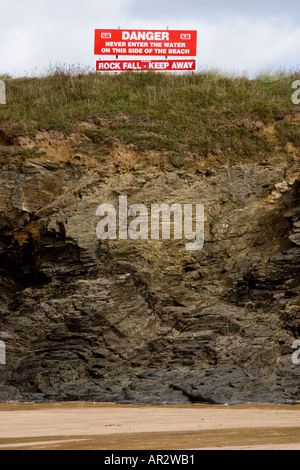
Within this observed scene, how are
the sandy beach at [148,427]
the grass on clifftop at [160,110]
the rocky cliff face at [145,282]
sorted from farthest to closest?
the grass on clifftop at [160,110], the rocky cliff face at [145,282], the sandy beach at [148,427]

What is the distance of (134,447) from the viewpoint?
840 cm

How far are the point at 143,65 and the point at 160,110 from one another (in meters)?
4.79

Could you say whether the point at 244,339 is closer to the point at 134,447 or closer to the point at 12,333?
the point at 12,333

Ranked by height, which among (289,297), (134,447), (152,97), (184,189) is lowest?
(134,447)

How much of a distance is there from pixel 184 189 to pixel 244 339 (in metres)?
5.32

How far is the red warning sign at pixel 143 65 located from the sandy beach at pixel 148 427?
52.2 feet

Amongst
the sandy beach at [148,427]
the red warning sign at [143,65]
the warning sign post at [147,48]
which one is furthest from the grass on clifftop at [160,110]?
the sandy beach at [148,427]

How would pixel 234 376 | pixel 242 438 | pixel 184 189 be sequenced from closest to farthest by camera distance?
pixel 242 438 → pixel 234 376 → pixel 184 189

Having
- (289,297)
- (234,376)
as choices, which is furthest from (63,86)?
(234,376)

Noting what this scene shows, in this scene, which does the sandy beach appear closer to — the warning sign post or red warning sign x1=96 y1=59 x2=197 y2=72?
red warning sign x1=96 y1=59 x2=197 y2=72

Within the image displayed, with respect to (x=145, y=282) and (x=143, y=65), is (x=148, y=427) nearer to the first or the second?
(x=145, y=282)

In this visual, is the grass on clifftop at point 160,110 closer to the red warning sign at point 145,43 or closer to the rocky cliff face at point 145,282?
the rocky cliff face at point 145,282

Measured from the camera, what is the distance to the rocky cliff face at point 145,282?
16.7 meters

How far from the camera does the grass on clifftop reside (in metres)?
21.6
